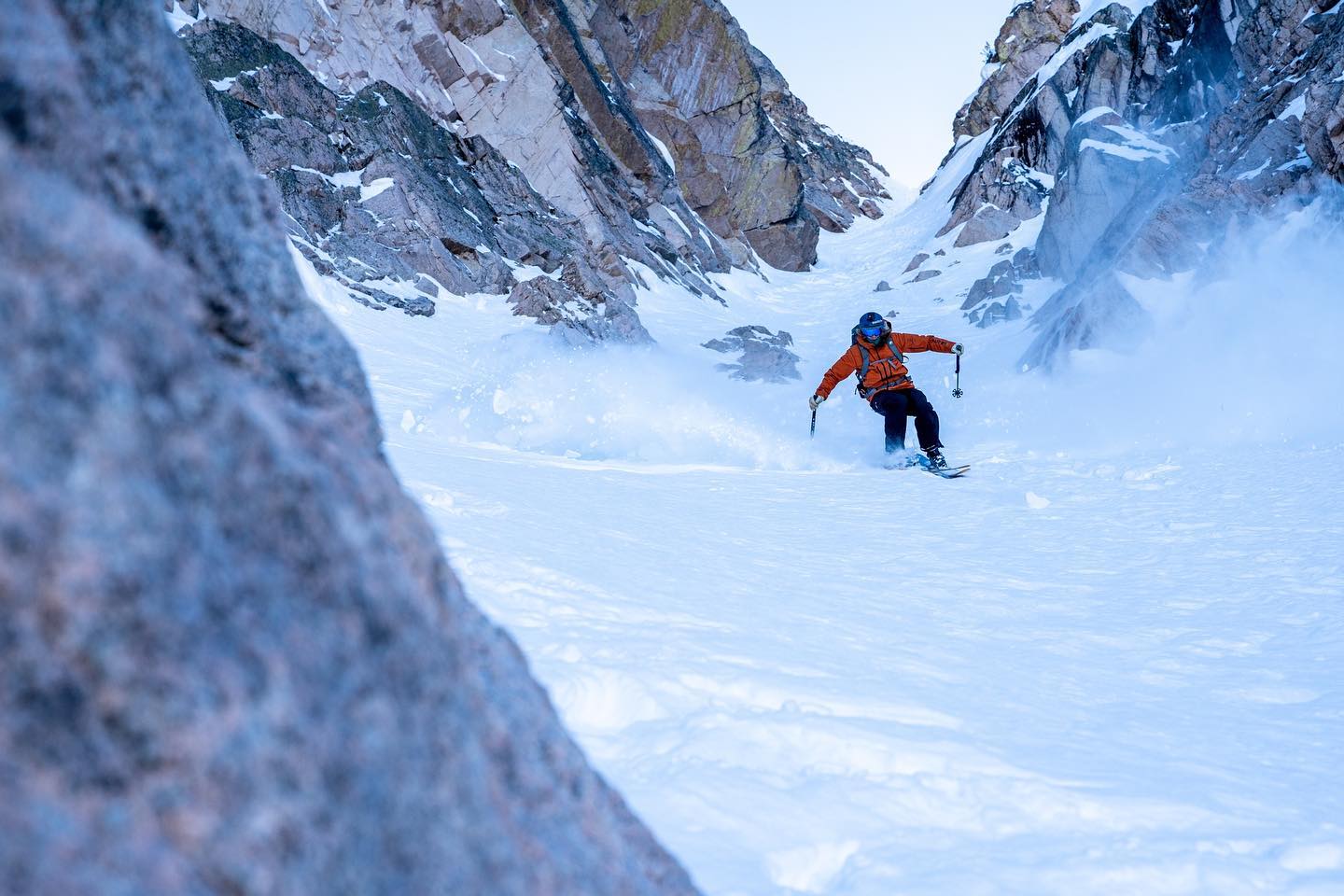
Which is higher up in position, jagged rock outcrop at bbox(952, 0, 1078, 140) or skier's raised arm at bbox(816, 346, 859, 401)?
jagged rock outcrop at bbox(952, 0, 1078, 140)

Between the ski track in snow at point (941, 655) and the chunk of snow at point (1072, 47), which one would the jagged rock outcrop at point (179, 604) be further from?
the chunk of snow at point (1072, 47)

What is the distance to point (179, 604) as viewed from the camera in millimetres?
618

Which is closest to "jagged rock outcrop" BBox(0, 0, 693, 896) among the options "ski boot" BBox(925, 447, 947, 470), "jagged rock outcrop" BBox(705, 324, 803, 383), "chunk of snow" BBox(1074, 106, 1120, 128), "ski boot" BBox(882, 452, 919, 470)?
"ski boot" BBox(925, 447, 947, 470)

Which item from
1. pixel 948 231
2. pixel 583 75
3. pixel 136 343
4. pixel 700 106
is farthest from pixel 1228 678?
pixel 700 106

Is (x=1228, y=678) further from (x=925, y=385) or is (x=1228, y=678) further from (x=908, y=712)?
(x=925, y=385)

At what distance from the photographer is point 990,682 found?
2.48 metres

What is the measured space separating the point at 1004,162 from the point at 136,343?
133ft

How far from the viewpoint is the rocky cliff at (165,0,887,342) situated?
53.0ft

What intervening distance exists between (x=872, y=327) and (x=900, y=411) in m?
0.95

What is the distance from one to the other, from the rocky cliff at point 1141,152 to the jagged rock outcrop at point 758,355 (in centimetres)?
518

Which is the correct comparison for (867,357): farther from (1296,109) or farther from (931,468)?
(1296,109)

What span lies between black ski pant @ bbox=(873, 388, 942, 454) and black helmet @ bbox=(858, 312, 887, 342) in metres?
0.61

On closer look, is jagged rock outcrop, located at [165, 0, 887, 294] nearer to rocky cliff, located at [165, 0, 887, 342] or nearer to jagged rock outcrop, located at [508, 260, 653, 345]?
rocky cliff, located at [165, 0, 887, 342]

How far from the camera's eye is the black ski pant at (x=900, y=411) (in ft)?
27.1
